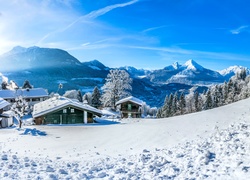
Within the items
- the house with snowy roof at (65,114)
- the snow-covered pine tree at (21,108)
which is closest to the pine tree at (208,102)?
the house with snowy roof at (65,114)

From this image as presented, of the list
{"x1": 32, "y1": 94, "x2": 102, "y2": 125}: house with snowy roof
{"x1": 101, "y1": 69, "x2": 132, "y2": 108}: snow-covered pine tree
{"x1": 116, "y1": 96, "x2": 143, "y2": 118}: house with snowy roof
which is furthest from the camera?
{"x1": 101, "y1": 69, "x2": 132, "y2": 108}: snow-covered pine tree

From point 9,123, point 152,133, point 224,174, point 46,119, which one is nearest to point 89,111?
point 46,119

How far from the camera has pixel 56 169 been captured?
10.2m

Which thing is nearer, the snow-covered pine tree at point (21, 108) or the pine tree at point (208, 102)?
the snow-covered pine tree at point (21, 108)

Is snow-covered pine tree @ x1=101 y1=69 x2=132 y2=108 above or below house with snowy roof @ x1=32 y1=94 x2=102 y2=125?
above

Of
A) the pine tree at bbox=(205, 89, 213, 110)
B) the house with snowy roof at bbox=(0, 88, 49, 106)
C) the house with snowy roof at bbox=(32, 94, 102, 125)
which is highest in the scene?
the house with snowy roof at bbox=(0, 88, 49, 106)

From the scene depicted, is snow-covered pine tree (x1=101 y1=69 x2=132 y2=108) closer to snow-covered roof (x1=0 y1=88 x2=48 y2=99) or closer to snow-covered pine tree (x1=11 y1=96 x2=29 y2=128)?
snow-covered roof (x1=0 y1=88 x2=48 y2=99)

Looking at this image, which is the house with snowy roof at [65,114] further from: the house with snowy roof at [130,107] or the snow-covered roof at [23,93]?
the snow-covered roof at [23,93]

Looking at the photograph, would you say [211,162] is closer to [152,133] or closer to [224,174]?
[224,174]

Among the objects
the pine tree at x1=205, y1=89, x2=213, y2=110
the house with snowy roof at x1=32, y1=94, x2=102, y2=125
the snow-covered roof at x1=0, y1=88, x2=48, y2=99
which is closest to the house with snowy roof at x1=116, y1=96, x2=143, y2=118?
the house with snowy roof at x1=32, y1=94, x2=102, y2=125

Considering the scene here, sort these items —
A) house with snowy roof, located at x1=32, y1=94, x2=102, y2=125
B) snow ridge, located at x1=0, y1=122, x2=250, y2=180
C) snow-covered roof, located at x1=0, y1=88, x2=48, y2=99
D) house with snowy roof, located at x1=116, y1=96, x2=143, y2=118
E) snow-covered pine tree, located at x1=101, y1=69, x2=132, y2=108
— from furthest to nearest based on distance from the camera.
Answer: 1. snow-covered roof, located at x1=0, y1=88, x2=48, y2=99
2. snow-covered pine tree, located at x1=101, y1=69, x2=132, y2=108
3. house with snowy roof, located at x1=116, y1=96, x2=143, y2=118
4. house with snowy roof, located at x1=32, y1=94, x2=102, y2=125
5. snow ridge, located at x1=0, y1=122, x2=250, y2=180

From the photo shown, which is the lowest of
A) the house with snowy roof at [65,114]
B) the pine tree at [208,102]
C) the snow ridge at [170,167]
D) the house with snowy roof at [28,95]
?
the snow ridge at [170,167]

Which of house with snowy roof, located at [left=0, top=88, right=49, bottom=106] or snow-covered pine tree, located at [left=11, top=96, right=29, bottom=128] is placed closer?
snow-covered pine tree, located at [left=11, top=96, right=29, bottom=128]

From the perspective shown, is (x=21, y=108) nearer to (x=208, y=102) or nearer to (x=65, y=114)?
(x=65, y=114)
